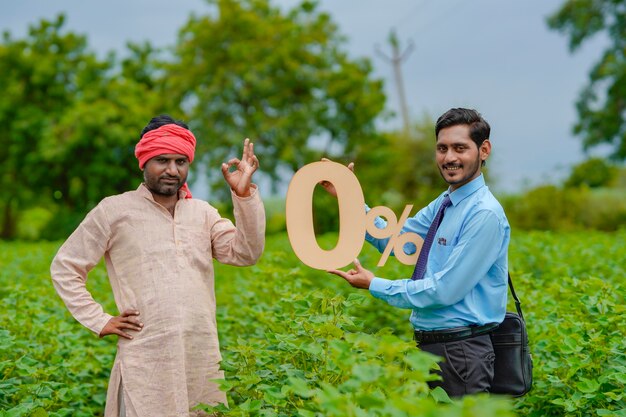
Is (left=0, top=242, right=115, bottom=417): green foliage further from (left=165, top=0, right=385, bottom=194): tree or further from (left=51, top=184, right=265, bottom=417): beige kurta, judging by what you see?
(left=165, top=0, right=385, bottom=194): tree

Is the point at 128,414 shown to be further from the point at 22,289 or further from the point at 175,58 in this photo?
the point at 175,58

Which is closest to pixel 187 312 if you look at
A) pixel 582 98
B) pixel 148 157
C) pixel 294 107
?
pixel 148 157

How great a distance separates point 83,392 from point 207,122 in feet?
80.0

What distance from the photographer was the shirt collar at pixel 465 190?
3.22m

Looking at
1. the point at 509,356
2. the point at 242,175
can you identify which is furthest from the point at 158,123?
the point at 509,356

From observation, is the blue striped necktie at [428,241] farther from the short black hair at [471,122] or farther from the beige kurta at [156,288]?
the beige kurta at [156,288]

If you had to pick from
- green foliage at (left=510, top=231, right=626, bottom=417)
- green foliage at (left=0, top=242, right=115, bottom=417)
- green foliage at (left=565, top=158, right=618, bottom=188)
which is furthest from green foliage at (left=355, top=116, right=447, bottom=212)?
green foliage at (left=510, top=231, right=626, bottom=417)

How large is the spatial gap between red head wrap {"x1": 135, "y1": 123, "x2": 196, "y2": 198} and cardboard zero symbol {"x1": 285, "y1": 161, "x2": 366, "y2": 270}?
51 cm

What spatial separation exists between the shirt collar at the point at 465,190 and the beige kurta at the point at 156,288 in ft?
2.75

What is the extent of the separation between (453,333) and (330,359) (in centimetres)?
63

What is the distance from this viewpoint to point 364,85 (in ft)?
93.9

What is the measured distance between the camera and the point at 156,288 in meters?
3.32

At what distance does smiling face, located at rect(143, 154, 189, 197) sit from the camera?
132 inches

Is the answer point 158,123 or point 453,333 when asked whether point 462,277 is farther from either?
point 158,123
